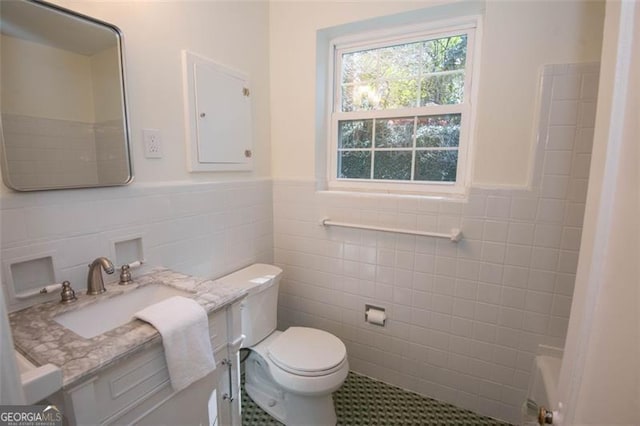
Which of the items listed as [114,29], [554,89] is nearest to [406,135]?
[554,89]

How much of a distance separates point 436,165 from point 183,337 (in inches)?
60.1

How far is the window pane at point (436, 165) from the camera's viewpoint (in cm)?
176

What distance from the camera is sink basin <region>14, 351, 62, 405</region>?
627mm

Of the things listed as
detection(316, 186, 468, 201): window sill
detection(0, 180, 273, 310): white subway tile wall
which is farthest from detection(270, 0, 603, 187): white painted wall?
detection(0, 180, 273, 310): white subway tile wall

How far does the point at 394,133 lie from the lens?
189 cm

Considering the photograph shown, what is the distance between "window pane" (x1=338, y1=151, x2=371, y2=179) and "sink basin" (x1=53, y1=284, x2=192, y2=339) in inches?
49.5

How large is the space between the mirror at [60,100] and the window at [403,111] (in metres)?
1.24

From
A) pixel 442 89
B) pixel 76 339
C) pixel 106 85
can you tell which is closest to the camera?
pixel 76 339

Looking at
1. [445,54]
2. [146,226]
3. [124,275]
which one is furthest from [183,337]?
[445,54]

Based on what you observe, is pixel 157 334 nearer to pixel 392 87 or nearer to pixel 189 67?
pixel 189 67

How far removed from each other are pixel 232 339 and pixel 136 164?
82 cm

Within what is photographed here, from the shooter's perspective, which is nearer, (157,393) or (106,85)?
(157,393)

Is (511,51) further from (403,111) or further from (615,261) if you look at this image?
(615,261)

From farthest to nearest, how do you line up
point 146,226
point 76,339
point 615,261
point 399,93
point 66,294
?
point 399,93, point 146,226, point 66,294, point 76,339, point 615,261
